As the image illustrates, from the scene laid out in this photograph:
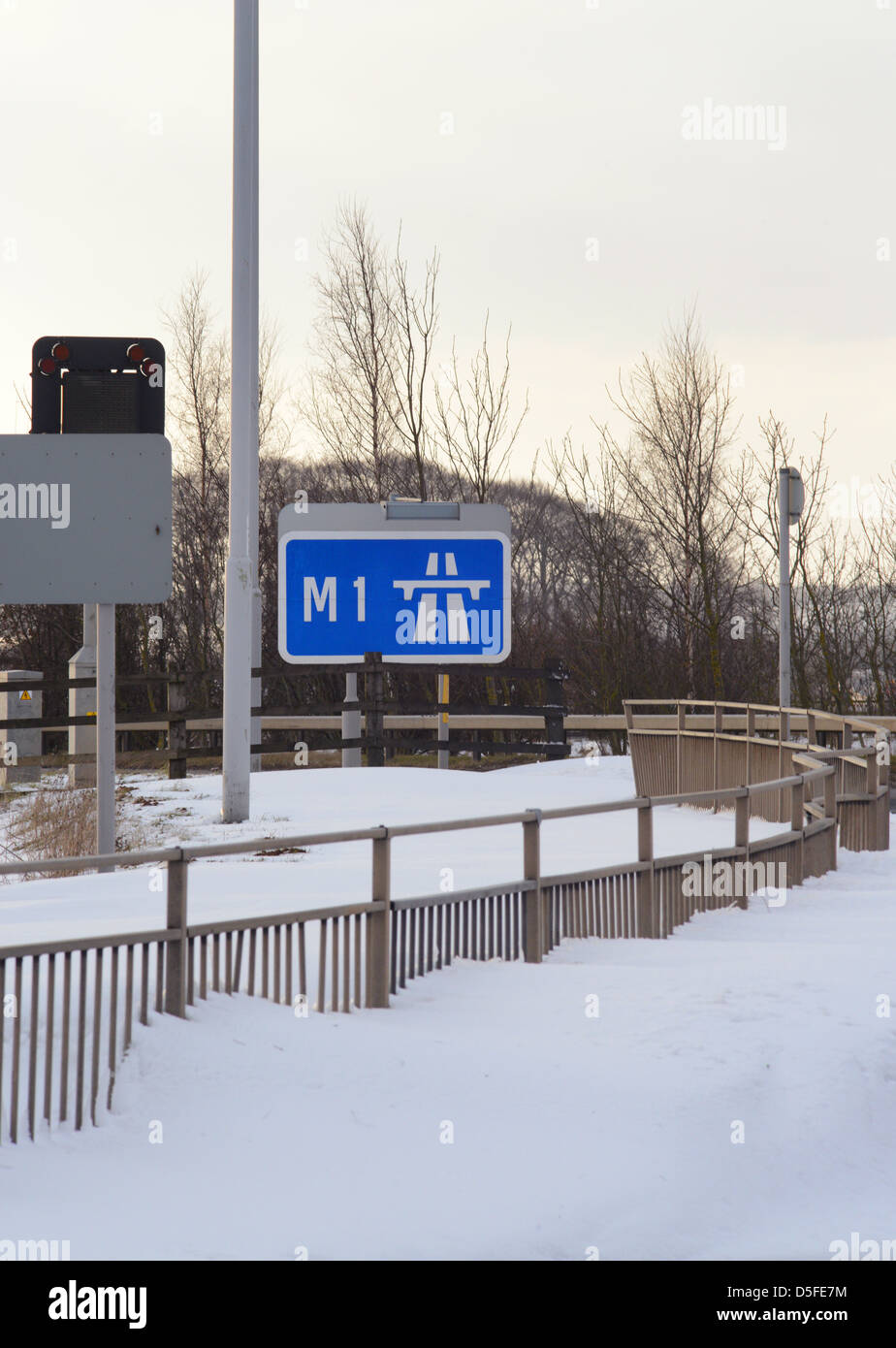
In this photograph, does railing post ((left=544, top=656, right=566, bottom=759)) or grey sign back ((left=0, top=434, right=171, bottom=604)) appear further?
railing post ((left=544, top=656, right=566, bottom=759))

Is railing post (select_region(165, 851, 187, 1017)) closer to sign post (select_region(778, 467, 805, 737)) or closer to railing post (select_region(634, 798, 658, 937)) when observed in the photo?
railing post (select_region(634, 798, 658, 937))

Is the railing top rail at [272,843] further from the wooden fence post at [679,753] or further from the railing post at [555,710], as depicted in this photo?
the railing post at [555,710]

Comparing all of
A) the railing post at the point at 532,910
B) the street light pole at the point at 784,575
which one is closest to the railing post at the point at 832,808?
the railing post at the point at 532,910

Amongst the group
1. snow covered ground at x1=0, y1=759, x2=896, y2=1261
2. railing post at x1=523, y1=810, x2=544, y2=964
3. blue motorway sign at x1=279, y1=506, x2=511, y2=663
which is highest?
blue motorway sign at x1=279, y1=506, x2=511, y2=663

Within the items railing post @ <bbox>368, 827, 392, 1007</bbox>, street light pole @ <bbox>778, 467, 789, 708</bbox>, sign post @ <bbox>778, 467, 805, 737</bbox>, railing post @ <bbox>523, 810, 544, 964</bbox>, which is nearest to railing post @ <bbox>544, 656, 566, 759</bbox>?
sign post @ <bbox>778, 467, 805, 737</bbox>

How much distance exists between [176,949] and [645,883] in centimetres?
385

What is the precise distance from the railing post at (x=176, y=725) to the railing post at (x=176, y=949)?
532 inches

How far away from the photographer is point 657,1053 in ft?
19.7

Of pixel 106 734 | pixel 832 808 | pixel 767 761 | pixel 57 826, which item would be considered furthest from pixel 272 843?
pixel 57 826

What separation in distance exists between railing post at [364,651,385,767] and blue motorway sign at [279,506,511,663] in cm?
511

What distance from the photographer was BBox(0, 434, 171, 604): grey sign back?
37.3ft

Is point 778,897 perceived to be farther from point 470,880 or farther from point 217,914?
point 217,914

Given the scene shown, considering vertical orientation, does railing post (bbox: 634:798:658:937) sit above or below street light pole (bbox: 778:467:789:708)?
below

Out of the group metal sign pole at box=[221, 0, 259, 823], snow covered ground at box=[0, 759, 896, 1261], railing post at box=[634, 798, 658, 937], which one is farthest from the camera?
metal sign pole at box=[221, 0, 259, 823]
